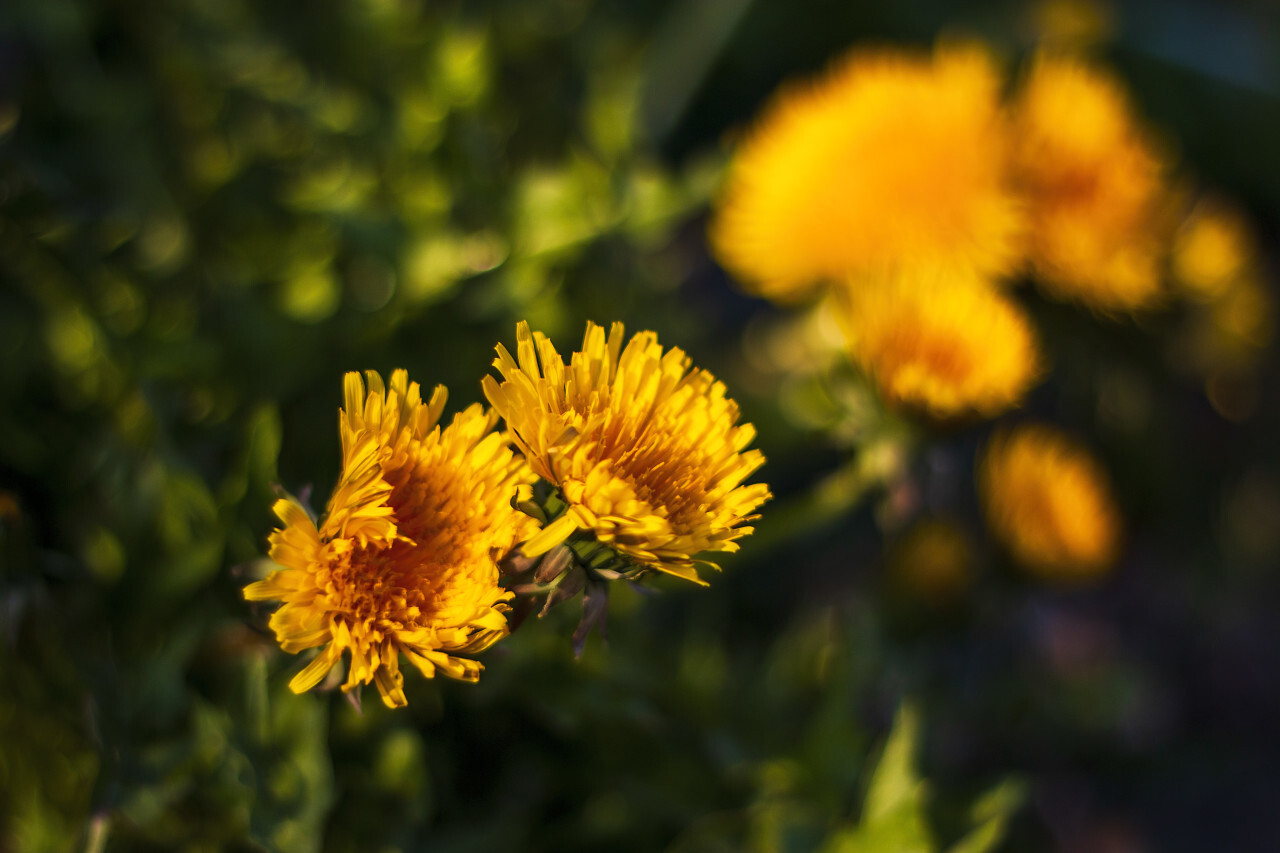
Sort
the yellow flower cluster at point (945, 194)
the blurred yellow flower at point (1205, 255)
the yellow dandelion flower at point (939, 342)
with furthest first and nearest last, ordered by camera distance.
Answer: the blurred yellow flower at point (1205, 255)
the yellow flower cluster at point (945, 194)
the yellow dandelion flower at point (939, 342)

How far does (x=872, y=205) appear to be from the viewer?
104cm

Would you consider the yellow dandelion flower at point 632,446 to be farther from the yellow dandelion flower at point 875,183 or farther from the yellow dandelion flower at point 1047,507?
the yellow dandelion flower at point 1047,507

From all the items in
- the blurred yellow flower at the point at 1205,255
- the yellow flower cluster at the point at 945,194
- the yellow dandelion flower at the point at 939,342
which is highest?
the yellow flower cluster at the point at 945,194

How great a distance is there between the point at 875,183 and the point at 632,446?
0.69 meters

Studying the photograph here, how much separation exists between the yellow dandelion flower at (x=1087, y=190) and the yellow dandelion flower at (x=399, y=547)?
2.93 feet

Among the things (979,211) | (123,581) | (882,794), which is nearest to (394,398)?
(123,581)

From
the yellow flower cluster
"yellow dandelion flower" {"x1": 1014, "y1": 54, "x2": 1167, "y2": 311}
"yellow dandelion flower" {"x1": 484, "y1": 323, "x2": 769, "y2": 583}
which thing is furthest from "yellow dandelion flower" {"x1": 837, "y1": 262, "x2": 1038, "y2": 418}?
"yellow dandelion flower" {"x1": 484, "y1": 323, "x2": 769, "y2": 583}

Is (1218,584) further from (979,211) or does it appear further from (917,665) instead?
(979,211)

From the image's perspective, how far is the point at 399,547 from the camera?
0.51 m

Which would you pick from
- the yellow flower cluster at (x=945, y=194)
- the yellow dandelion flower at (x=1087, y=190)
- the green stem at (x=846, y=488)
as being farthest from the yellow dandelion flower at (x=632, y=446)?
the yellow dandelion flower at (x=1087, y=190)

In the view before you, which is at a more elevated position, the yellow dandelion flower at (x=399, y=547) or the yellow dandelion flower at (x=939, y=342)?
the yellow dandelion flower at (x=939, y=342)

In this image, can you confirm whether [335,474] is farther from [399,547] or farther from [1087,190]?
[1087,190]

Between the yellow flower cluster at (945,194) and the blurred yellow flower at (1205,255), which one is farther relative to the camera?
the blurred yellow flower at (1205,255)

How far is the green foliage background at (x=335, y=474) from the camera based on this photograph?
0.71 meters
